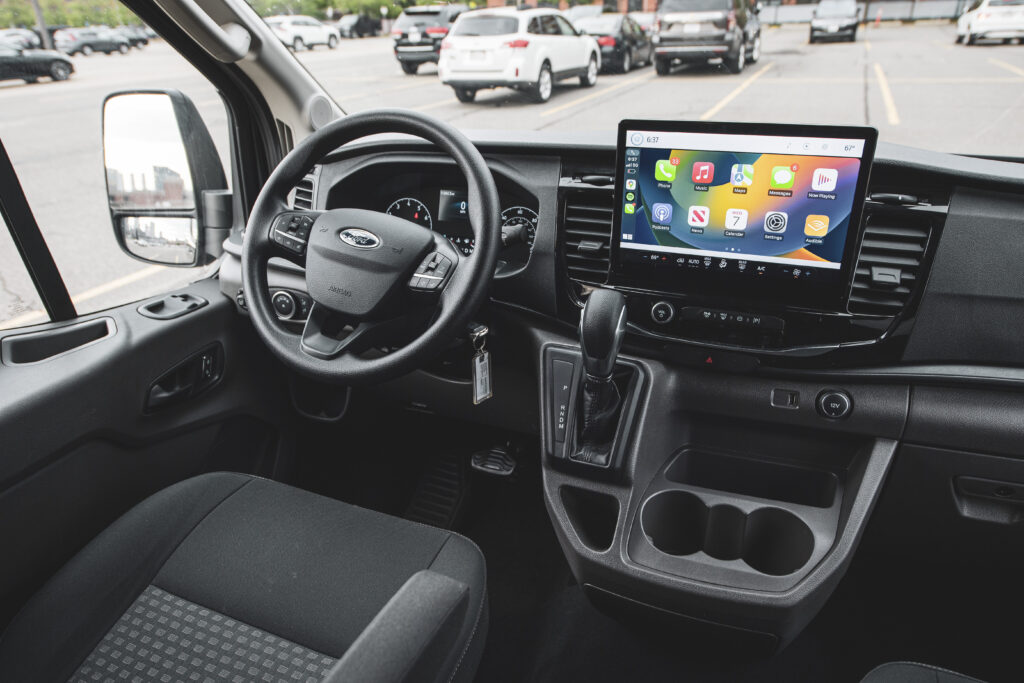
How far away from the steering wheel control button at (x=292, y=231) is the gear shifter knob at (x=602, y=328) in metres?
0.69

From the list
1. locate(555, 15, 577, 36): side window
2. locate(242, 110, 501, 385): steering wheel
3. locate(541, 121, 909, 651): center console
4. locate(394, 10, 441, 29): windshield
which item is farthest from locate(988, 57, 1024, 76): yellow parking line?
locate(555, 15, 577, 36): side window

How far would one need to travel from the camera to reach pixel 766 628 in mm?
1467

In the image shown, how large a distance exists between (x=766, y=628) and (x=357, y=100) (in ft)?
6.59

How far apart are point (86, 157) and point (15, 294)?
1.44 m

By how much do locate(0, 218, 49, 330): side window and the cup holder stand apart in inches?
65.7

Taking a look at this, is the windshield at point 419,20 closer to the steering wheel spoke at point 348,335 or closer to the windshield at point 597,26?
the windshield at point 597,26

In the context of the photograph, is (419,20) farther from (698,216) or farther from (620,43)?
(698,216)

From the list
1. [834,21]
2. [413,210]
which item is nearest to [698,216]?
[413,210]

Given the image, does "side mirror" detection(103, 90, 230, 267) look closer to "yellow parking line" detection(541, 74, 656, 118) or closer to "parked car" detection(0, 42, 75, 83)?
"parked car" detection(0, 42, 75, 83)

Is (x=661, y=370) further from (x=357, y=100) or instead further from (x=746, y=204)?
(x=357, y=100)

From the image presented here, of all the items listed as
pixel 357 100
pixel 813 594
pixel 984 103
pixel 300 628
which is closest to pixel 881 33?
pixel 984 103

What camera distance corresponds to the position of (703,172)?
5.07 feet

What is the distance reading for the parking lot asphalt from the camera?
203cm

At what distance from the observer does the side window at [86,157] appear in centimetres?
196
